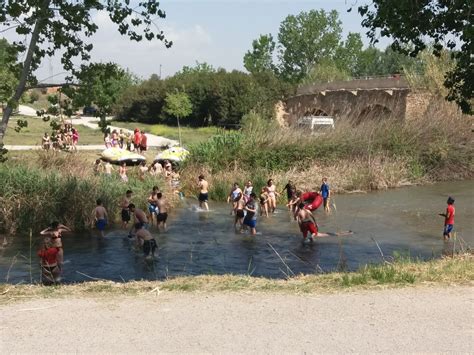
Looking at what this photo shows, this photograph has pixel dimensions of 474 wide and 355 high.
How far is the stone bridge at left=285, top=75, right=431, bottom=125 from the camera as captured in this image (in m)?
39.1

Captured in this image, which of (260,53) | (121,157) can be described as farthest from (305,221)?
(260,53)

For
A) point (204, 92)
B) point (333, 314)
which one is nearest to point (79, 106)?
Answer: point (333, 314)

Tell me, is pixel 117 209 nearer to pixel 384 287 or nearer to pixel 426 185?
pixel 384 287

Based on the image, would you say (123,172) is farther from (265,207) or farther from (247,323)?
→ (247,323)

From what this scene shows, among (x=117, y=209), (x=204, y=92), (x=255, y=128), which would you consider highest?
(x=204, y=92)

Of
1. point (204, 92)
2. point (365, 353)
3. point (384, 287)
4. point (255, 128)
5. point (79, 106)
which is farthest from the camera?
point (204, 92)

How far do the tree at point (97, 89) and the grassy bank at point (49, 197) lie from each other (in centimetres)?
968

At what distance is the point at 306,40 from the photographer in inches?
3807

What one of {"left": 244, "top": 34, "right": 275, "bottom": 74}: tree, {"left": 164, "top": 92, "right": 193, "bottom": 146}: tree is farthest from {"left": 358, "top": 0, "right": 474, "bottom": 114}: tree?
{"left": 244, "top": 34, "right": 275, "bottom": 74}: tree

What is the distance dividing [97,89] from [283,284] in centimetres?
486

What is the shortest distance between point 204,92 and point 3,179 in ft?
137

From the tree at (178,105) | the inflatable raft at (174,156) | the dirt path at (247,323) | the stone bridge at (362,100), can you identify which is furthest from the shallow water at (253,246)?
the tree at (178,105)

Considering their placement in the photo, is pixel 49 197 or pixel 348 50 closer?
pixel 49 197

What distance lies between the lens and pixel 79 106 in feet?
34.1
